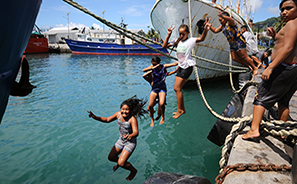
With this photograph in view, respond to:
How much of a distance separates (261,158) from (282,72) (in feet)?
3.72

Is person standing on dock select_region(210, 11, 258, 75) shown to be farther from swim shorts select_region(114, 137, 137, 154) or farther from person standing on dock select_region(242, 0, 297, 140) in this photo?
swim shorts select_region(114, 137, 137, 154)

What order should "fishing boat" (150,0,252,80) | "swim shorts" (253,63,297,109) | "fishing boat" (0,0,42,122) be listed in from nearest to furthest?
"fishing boat" (0,0,42,122) → "swim shorts" (253,63,297,109) → "fishing boat" (150,0,252,80)

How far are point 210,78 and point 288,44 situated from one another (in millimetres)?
9750

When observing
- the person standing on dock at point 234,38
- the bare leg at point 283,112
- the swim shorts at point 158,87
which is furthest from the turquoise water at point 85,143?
the person standing on dock at point 234,38

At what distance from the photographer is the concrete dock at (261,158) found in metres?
1.77

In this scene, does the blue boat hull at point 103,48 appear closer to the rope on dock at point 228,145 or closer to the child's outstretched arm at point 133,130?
the child's outstretched arm at point 133,130

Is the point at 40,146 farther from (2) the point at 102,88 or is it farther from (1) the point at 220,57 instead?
(1) the point at 220,57

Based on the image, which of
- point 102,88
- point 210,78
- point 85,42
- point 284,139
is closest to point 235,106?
point 284,139

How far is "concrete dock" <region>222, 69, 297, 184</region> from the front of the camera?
1.77 meters

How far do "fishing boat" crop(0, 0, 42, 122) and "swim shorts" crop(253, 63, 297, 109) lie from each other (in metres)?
3.36

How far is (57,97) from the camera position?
399 inches

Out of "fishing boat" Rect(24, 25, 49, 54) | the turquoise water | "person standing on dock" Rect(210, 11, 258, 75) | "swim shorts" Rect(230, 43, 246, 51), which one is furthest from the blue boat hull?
"swim shorts" Rect(230, 43, 246, 51)

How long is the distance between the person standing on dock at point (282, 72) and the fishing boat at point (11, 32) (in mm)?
3244

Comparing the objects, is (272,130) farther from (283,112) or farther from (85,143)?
(85,143)
